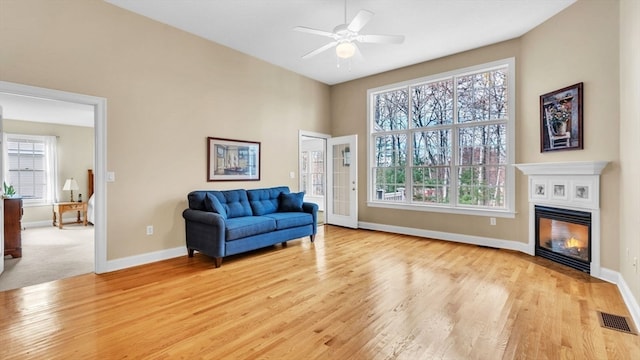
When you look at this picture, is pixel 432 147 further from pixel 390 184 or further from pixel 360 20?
pixel 360 20

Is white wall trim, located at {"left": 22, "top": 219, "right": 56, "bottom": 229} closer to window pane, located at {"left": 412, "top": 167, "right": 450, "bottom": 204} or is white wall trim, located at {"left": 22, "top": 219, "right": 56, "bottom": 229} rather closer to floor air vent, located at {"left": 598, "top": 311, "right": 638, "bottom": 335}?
window pane, located at {"left": 412, "top": 167, "right": 450, "bottom": 204}

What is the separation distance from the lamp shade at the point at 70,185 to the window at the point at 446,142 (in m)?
7.27

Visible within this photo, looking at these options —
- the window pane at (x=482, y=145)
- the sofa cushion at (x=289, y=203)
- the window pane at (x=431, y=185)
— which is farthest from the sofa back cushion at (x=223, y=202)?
the window pane at (x=482, y=145)

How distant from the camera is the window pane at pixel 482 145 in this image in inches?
187

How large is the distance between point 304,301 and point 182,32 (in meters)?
3.93

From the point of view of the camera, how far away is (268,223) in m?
4.33

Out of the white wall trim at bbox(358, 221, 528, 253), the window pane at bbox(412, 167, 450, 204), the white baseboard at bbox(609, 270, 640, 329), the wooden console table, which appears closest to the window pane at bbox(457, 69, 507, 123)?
the window pane at bbox(412, 167, 450, 204)

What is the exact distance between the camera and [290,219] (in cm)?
468

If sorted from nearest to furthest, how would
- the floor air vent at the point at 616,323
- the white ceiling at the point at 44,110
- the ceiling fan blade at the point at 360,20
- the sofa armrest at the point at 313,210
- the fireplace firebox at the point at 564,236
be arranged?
the floor air vent at the point at 616,323 < the ceiling fan blade at the point at 360,20 < the fireplace firebox at the point at 564,236 < the sofa armrest at the point at 313,210 < the white ceiling at the point at 44,110

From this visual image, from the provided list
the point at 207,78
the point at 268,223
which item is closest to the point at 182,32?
the point at 207,78

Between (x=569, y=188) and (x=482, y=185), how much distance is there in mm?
1298

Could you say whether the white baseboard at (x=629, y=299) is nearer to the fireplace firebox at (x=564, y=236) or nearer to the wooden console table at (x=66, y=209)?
the fireplace firebox at (x=564, y=236)

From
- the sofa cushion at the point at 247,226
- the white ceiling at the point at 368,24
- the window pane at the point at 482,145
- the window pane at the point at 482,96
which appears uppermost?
the white ceiling at the point at 368,24

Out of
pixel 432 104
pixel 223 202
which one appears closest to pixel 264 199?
pixel 223 202
